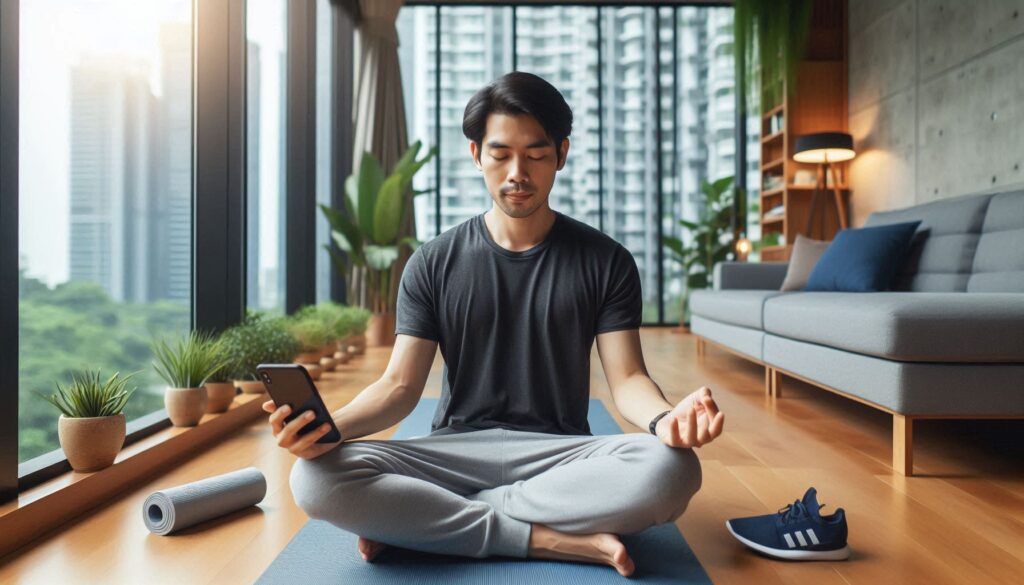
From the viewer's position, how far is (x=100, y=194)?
80.7 inches

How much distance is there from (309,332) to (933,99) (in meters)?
3.58

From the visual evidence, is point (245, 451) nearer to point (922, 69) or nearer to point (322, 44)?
point (322, 44)

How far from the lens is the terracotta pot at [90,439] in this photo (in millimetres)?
1595

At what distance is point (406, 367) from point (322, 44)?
425 cm

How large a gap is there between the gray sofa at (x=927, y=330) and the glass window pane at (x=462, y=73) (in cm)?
374

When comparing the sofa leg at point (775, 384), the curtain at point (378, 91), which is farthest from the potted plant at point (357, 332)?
the sofa leg at point (775, 384)

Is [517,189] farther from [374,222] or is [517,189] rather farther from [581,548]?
[374,222]

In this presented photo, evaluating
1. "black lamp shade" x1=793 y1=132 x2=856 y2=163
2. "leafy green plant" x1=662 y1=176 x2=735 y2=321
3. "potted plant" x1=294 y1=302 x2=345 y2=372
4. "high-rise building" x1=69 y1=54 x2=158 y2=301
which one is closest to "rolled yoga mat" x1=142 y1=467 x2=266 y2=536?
"high-rise building" x1=69 y1=54 x2=158 y2=301

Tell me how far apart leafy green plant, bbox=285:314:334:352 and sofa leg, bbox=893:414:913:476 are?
2.56 meters

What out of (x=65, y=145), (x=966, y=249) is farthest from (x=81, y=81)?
(x=966, y=249)

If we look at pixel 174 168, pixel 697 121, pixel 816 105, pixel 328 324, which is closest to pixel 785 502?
pixel 174 168

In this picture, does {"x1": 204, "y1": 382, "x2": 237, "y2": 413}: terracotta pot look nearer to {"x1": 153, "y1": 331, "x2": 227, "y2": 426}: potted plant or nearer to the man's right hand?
{"x1": 153, "y1": 331, "x2": 227, "y2": 426}: potted plant

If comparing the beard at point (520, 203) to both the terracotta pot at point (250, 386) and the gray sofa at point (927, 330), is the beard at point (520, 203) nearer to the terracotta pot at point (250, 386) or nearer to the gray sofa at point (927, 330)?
the gray sofa at point (927, 330)

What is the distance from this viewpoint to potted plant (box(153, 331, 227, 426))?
2.12 m
